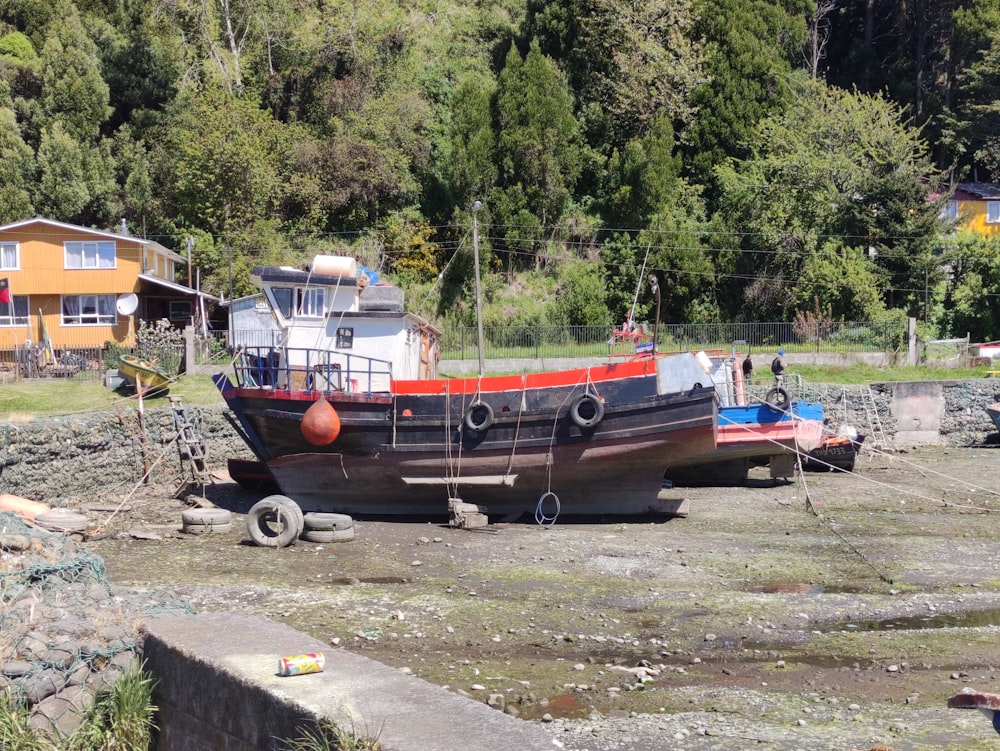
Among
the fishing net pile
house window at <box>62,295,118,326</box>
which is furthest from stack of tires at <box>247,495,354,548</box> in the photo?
house window at <box>62,295,118,326</box>

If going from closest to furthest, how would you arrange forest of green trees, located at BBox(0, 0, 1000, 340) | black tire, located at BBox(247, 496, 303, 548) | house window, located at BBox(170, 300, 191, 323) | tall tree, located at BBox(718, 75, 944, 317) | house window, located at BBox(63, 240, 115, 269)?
black tire, located at BBox(247, 496, 303, 548) → house window, located at BBox(63, 240, 115, 269) → house window, located at BBox(170, 300, 191, 323) → tall tree, located at BBox(718, 75, 944, 317) → forest of green trees, located at BBox(0, 0, 1000, 340)

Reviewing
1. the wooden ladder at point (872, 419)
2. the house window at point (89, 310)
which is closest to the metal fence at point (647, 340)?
the wooden ladder at point (872, 419)

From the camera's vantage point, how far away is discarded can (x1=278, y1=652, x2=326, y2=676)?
17.9 ft

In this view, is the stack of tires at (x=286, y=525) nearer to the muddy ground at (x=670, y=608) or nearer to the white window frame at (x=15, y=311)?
the muddy ground at (x=670, y=608)

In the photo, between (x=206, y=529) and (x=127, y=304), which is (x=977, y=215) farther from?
(x=206, y=529)

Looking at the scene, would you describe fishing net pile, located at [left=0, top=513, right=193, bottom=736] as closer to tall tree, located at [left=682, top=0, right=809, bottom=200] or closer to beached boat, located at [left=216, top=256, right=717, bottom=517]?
beached boat, located at [left=216, top=256, right=717, bottom=517]

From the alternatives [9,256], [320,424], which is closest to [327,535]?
[320,424]

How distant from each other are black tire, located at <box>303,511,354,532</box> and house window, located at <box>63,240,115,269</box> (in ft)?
69.5

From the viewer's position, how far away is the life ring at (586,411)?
1741cm

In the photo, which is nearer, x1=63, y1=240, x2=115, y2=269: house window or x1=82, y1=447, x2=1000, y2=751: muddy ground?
x1=82, y1=447, x2=1000, y2=751: muddy ground

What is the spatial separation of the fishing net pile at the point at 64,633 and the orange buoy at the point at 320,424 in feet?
25.5

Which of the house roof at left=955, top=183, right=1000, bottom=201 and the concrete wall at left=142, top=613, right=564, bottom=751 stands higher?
the house roof at left=955, top=183, right=1000, bottom=201

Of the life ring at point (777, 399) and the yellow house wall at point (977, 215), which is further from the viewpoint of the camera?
the yellow house wall at point (977, 215)

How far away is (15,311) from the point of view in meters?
33.9
